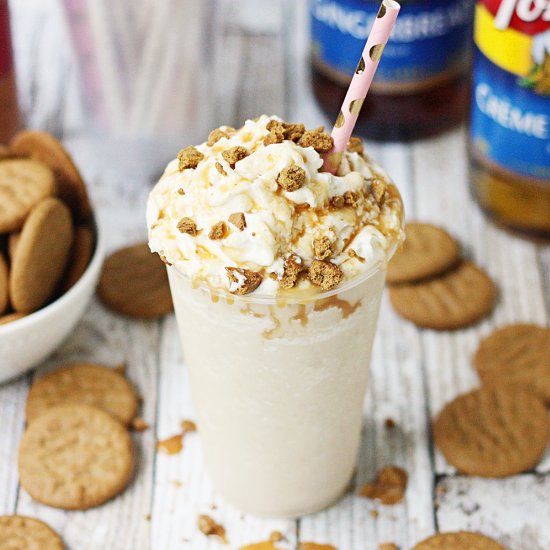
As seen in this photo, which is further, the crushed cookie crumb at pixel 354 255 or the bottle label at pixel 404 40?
the bottle label at pixel 404 40

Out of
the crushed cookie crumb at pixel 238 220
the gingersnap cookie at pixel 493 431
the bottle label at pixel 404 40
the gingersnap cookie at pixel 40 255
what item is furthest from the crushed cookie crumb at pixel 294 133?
the bottle label at pixel 404 40

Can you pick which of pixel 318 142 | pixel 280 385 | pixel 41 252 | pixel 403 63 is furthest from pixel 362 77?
pixel 403 63

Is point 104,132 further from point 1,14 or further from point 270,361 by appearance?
point 270,361

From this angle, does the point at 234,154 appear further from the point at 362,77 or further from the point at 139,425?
the point at 139,425

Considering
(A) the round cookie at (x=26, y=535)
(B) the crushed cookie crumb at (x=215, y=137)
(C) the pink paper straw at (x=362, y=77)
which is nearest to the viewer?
(C) the pink paper straw at (x=362, y=77)

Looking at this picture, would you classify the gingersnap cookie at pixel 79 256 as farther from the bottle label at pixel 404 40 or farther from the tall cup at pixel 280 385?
the bottle label at pixel 404 40

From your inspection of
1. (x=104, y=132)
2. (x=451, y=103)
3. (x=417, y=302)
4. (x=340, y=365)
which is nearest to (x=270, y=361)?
(x=340, y=365)
